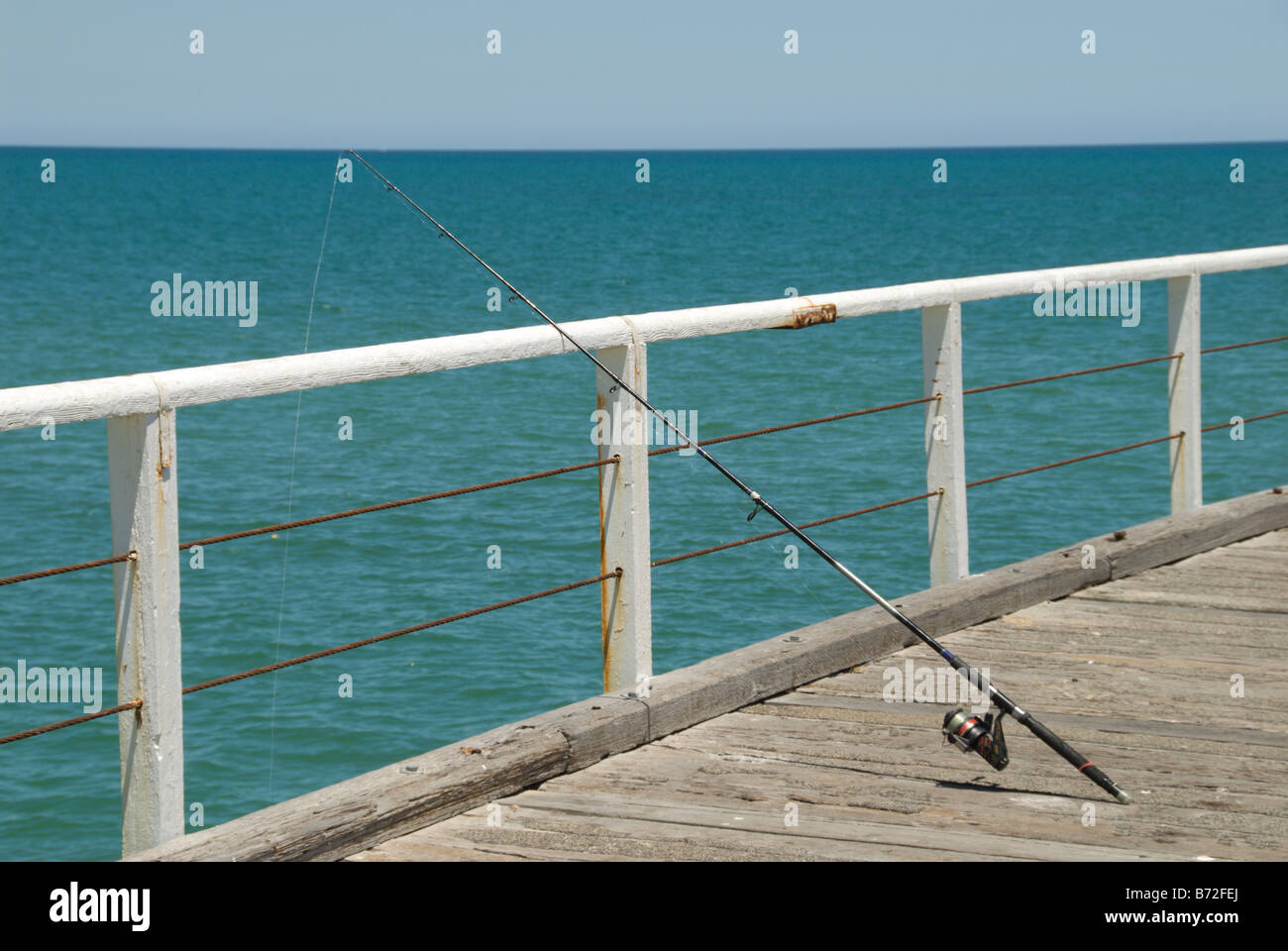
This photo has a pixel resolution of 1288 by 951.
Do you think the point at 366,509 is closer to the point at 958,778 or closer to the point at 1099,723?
the point at 958,778

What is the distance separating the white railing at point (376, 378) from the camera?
296cm

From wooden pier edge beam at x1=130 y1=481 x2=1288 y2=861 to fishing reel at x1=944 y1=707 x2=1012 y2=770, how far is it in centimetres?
77

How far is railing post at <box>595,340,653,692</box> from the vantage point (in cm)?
400

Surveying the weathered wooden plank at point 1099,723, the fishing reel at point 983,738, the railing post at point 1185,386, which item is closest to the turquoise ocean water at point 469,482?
the railing post at point 1185,386

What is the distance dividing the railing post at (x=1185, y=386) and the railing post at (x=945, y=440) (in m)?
1.42

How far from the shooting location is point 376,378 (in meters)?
3.21

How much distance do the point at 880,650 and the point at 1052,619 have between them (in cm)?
75

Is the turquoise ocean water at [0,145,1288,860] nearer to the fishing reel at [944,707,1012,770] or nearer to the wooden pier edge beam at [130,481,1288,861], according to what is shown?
the wooden pier edge beam at [130,481,1288,861]

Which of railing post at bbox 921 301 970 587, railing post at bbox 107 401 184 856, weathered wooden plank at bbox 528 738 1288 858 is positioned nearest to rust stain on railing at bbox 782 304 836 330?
railing post at bbox 921 301 970 587

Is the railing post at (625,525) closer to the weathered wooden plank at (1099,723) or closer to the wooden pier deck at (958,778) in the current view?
the wooden pier deck at (958,778)

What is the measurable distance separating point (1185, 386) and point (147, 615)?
4399 millimetres

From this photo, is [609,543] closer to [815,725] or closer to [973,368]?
[815,725]
